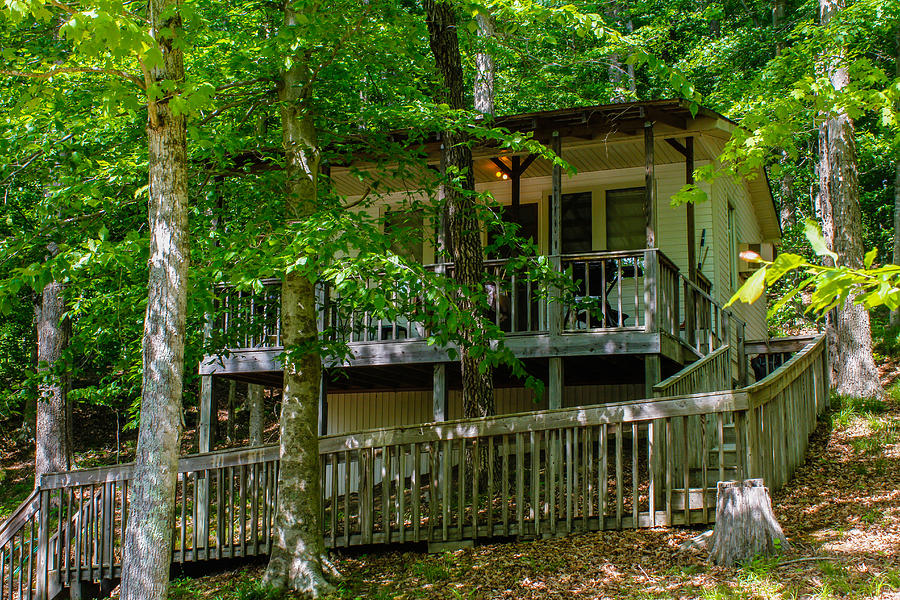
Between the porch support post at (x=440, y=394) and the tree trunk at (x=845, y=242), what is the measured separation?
20.4 feet

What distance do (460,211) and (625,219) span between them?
4.63 m

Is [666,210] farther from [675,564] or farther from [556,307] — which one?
[675,564]

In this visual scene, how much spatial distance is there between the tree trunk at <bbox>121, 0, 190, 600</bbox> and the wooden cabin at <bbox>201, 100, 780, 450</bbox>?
3.20m

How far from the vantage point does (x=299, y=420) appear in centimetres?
738

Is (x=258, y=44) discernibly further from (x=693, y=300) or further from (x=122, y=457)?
(x=122, y=457)

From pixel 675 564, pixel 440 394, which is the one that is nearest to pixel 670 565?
pixel 675 564

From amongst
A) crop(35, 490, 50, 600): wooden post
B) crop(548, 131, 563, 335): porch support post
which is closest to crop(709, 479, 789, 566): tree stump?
crop(548, 131, 563, 335): porch support post

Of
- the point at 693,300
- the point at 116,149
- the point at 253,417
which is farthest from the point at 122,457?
the point at 693,300

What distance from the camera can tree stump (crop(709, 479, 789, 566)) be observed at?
585 cm

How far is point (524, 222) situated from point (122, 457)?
12056 millimetres

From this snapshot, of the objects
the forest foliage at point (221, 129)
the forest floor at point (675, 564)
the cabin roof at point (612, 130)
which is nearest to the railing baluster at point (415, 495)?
the forest floor at point (675, 564)

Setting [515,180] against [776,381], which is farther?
[515,180]

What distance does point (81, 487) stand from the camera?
944 cm

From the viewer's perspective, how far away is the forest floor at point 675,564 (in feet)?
18.0
